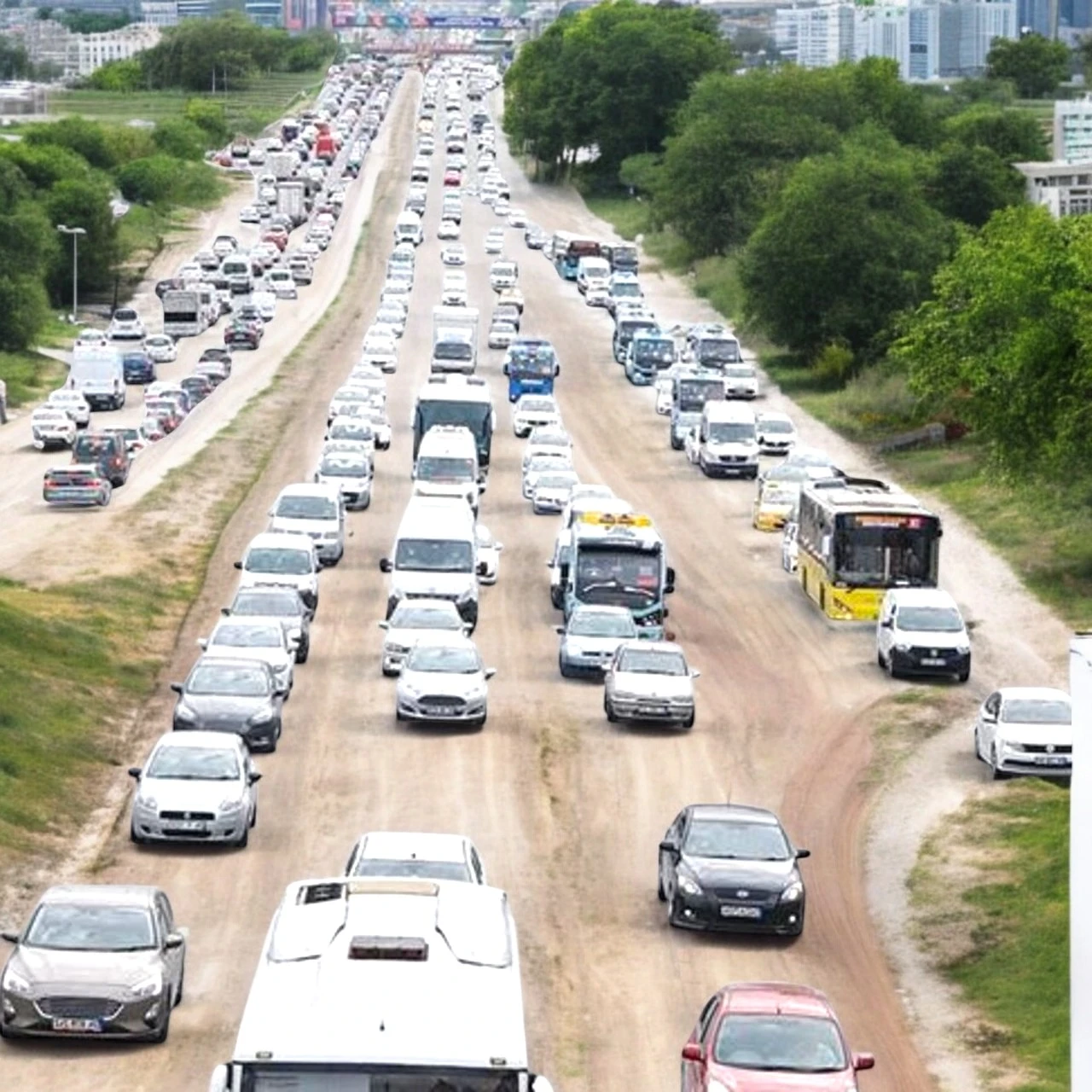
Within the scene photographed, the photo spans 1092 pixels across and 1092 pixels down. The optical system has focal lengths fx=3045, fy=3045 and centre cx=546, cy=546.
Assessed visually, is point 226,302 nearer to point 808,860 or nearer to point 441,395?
point 441,395

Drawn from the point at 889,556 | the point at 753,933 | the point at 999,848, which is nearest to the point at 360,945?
the point at 753,933

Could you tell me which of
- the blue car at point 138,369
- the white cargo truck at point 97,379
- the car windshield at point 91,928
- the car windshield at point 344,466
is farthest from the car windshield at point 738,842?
the blue car at point 138,369

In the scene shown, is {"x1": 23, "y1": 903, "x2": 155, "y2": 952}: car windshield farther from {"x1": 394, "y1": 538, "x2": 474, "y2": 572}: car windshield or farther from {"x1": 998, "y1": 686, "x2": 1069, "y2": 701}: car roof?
{"x1": 394, "y1": 538, "x2": 474, "y2": 572}: car windshield

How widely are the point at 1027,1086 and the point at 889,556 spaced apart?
27528mm

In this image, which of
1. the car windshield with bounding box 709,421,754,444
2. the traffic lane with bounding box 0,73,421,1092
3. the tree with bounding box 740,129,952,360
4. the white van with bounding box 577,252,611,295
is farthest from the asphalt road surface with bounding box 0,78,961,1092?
the white van with bounding box 577,252,611,295

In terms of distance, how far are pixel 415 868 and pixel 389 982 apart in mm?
9630

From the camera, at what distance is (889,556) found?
55156 mm

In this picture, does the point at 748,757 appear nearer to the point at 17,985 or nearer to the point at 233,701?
the point at 233,701

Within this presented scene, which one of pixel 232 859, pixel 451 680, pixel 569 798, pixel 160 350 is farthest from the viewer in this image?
pixel 160 350

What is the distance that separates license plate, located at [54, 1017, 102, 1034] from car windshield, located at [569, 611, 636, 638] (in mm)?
23657

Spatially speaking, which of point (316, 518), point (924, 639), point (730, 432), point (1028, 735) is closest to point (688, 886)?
point (1028, 735)

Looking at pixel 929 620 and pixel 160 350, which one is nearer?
pixel 929 620

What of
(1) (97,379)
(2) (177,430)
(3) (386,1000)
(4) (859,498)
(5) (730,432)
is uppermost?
(3) (386,1000)

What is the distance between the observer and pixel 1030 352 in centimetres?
5975
